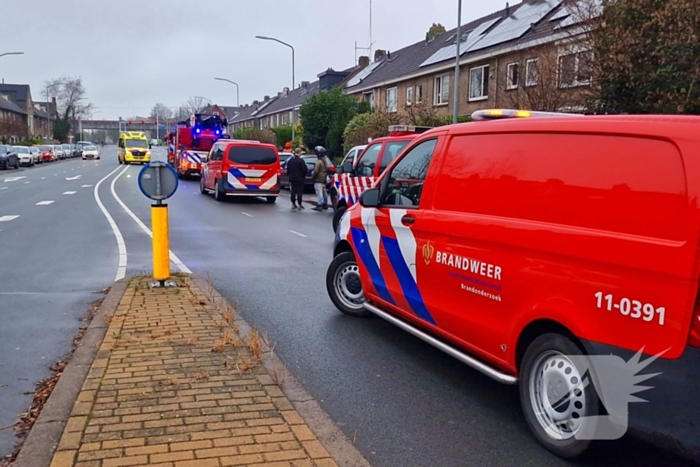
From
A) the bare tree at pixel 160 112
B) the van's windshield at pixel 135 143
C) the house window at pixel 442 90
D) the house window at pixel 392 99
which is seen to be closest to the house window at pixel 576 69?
the house window at pixel 442 90

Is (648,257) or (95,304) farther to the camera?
(95,304)

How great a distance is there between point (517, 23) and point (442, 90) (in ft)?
17.2

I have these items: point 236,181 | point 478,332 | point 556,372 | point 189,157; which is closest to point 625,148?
point 556,372

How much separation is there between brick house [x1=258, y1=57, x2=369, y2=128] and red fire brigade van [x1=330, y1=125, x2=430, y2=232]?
108 ft

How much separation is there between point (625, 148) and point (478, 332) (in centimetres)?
159

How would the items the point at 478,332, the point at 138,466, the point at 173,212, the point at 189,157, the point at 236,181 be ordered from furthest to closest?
1. the point at 189,157
2. the point at 236,181
3. the point at 173,212
4. the point at 478,332
5. the point at 138,466

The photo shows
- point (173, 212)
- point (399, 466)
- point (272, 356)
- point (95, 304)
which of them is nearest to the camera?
point (399, 466)

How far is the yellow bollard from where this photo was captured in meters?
7.58

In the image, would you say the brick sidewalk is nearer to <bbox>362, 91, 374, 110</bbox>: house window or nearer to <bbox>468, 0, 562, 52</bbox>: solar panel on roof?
<bbox>468, 0, 562, 52</bbox>: solar panel on roof

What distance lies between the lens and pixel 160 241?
7609 millimetres

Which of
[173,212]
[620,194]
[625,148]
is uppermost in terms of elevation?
[625,148]

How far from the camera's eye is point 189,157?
33.2m

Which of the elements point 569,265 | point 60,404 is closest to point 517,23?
point 569,265

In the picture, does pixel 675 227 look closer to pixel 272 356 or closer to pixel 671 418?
pixel 671 418
